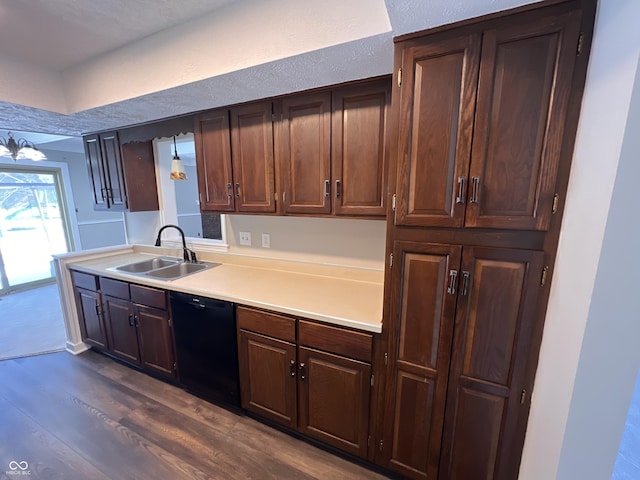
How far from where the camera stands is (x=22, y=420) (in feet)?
5.98

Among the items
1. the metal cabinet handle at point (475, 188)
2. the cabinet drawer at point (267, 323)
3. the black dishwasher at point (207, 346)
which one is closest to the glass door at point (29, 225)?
the black dishwasher at point (207, 346)

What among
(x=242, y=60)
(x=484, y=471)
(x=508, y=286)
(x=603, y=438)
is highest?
(x=242, y=60)

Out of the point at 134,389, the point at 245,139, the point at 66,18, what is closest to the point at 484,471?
the point at 245,139

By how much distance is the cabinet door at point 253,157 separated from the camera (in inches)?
69.5

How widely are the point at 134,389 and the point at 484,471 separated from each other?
2465mm

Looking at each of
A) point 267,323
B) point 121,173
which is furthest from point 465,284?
point 121,173

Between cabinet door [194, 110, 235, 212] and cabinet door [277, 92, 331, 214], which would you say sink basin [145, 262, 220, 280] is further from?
cabinet door [277, 92, 331, 214]

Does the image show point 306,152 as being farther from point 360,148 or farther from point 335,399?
point 335,399

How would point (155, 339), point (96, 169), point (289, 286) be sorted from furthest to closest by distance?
1. point (96, 169)
2. point (155, 339)
3. point (289, 286)

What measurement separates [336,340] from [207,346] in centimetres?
101

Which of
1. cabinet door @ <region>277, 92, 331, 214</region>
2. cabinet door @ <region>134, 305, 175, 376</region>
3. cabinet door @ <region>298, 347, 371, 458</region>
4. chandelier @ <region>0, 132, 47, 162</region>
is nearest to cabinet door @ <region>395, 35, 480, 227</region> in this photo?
cabinet door @ <region>277, 92, 331, 214</region>

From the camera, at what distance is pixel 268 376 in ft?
5.39

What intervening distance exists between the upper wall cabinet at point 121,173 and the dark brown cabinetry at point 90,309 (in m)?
0.75

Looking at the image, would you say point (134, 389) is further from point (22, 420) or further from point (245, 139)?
point (245, 139)
